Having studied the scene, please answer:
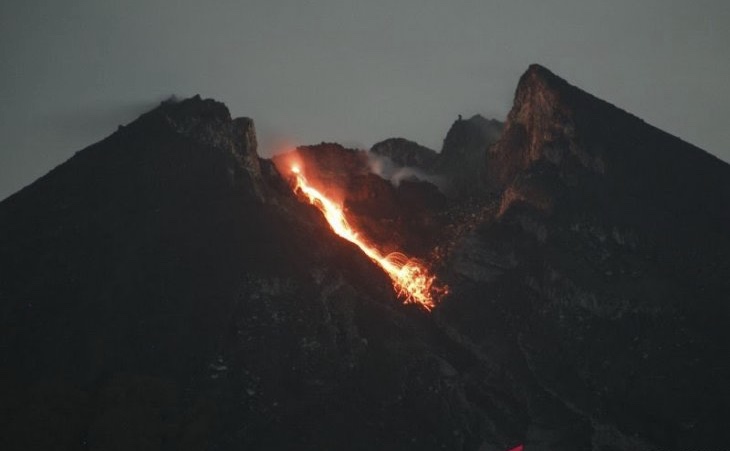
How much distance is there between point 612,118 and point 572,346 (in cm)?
2939

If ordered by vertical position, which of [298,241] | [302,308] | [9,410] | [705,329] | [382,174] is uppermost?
[382,174]

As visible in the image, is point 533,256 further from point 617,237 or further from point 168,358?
point 168,358

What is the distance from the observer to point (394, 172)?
89.6 meters

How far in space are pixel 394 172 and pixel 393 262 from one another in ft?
86.2

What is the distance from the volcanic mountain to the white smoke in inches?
790

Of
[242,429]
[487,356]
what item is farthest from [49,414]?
[487,356]

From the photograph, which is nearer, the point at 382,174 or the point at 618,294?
the point at 618,294

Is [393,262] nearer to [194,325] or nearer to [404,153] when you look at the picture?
[194,325]

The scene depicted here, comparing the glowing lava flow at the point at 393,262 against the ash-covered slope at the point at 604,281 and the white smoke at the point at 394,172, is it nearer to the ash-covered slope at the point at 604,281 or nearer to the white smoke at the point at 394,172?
the ash-covered slope at the point at 604,281

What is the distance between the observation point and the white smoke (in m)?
86.5

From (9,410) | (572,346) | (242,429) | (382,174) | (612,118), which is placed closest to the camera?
(9,410)

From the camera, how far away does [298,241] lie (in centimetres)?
5394

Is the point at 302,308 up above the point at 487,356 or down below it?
below

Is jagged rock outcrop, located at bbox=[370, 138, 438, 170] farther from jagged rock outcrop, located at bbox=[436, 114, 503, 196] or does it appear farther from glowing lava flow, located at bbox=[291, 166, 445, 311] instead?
glowing lava flow, located at bbox=[291, 166, 445, 311]
